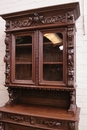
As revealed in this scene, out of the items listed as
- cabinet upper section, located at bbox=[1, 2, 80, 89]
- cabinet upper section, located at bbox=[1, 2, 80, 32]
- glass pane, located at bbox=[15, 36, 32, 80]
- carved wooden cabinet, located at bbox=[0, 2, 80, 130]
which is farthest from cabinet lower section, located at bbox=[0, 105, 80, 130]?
cabinet upper section, located at bbox=[1, 2, 80, 32]

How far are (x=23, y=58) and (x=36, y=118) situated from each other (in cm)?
78

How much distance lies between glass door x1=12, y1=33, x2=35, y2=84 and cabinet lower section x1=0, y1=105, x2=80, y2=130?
368mm

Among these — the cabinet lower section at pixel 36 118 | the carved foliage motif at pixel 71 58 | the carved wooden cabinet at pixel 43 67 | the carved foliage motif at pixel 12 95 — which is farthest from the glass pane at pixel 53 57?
the carved foliage motif at pixel 12 95

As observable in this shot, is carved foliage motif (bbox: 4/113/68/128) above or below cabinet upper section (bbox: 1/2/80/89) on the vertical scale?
below

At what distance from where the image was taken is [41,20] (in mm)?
1711

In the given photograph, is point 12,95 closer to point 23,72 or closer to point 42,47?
point 23,72

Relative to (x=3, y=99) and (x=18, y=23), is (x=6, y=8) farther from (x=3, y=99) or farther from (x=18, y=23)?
(x=3, y=99)

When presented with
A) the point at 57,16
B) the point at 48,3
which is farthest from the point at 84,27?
the point at 48,3

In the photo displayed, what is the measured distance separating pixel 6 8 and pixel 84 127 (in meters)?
2.16

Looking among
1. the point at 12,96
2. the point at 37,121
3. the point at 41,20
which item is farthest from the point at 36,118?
the point at 41,20

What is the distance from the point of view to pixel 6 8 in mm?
2328

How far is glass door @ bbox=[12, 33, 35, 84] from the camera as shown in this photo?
1.81m

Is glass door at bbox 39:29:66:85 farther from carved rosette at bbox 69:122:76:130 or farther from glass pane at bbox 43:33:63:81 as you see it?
carved rosette at bbox 69:122:76:130

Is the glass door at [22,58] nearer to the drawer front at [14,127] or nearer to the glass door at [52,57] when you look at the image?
the glass door at [52,57]
